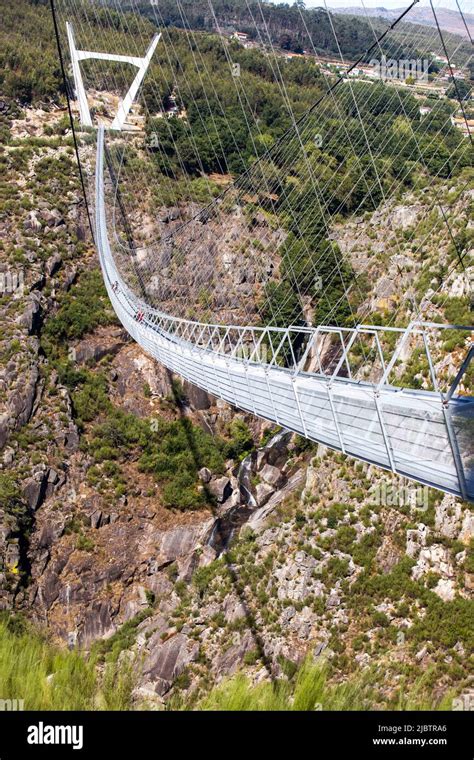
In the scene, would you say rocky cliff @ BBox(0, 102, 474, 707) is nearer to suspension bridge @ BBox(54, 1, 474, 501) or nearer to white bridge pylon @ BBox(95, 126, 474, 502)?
suspension bridge @ BBox(54, 1, 474, 501)

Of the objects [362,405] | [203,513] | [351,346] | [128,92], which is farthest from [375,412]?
[128,92]

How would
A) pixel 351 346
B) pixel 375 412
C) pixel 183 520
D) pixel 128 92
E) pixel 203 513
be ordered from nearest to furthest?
pixel 375 412 < pixel 351 346 < pixel 183 520 < pixel 203 513 < pixel 128 92

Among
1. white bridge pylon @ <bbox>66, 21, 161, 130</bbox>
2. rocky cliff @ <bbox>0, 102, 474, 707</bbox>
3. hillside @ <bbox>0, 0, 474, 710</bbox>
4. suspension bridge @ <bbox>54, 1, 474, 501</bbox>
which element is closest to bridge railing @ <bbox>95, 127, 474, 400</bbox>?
hillside @ <bbox>0, 0, 474, 710</bbox>

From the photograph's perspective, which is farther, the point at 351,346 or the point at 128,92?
the point at 128,92

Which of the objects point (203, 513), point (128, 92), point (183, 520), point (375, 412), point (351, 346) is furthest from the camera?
point (128, 92)

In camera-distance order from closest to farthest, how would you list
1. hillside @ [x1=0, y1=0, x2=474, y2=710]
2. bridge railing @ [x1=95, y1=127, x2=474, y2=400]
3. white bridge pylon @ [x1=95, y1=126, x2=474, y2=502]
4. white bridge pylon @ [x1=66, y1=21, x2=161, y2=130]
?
white bridge pylon @ [x1=95, y1=126, x2=474, y2=502] < hillside @ [x1=0, y1=0, x2=474, y2=710] < bridge railing @ [x1=95, y1=127, x2=474, y2=400] < white bridge pylon @ [x1=66, y1=21, x2=161, y2=130]

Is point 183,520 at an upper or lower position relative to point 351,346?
lower

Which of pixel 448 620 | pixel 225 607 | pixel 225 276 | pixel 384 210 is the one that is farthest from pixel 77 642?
pixel 384 210

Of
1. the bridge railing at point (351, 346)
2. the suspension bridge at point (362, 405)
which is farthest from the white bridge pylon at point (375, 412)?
the bridge railing at point (351, 346)

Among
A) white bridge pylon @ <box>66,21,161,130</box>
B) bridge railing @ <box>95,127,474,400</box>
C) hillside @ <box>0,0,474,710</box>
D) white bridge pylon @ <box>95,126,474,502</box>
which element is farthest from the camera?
white bridge pylon @ <box>66,21,161,130</box>

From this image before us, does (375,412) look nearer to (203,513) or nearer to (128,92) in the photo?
(203,513)

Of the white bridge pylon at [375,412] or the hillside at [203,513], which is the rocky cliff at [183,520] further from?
the white bridge pylon at [375,412]
